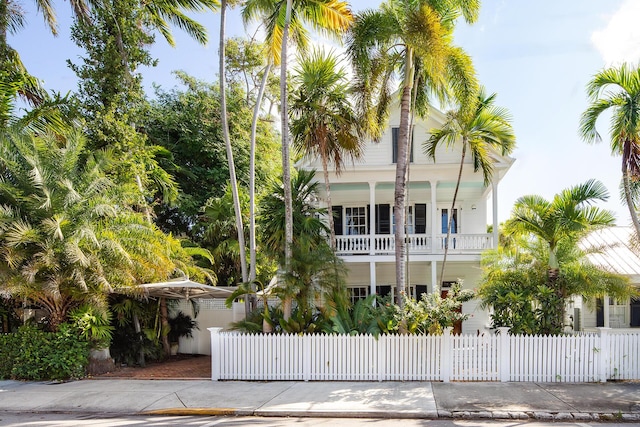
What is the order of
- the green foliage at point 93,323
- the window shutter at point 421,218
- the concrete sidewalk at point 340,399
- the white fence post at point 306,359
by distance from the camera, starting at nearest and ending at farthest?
the concrete sidewalk at point 340,399 < the white fence post at point 306,359 < the green foliage at point 93,323 < the window shutter at point 421,218

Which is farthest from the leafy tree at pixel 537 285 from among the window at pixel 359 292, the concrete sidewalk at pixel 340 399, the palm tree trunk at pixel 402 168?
the window at pixel 359 292

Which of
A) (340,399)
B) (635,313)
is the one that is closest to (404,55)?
(340,399)

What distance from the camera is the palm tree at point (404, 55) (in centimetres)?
1214

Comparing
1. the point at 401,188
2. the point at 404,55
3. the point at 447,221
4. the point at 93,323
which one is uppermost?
the point at 404,55

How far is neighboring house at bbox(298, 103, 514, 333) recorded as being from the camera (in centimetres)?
1684

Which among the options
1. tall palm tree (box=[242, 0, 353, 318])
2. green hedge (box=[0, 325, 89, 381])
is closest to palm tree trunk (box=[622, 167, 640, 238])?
tall palm tree (box=[242, 0, 353, 318])

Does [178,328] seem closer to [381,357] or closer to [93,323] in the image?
[93,323]

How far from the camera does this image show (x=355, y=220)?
65.1ft

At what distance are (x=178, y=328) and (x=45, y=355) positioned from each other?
4.78 meters

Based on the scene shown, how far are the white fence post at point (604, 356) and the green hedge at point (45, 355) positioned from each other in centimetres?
1185

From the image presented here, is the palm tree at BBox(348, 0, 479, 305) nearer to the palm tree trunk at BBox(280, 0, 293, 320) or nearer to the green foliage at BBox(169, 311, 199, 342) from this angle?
the palm tree trunk at BBox(280, 0, 293, 320)

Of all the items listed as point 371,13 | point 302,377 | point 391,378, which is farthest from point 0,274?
point 371,13

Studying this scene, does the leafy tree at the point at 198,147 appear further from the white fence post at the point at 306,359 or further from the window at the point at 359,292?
the white fence post at the point at 306,359

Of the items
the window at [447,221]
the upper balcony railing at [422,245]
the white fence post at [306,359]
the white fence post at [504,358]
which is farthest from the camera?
the window at [447,221]
